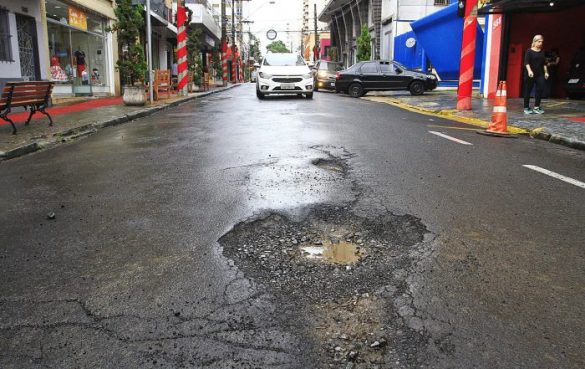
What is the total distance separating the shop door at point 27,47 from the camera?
1477 centimetres

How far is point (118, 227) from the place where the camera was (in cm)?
392

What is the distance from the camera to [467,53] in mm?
13641

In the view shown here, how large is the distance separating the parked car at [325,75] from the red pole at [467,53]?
14.5m

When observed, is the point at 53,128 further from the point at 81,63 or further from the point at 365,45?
the point at 365,45

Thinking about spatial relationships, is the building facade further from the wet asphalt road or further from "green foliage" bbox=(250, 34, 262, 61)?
A: "green foliage" bbox=(250, 34, 262, 61)

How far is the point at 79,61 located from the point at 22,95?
1181 centimetres

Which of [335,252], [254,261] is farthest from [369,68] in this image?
[254,261]

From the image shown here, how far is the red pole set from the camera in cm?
1339

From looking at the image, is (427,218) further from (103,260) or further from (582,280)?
(103,260)

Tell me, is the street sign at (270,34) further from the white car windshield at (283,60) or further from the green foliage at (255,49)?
the green foliage at (255,49)

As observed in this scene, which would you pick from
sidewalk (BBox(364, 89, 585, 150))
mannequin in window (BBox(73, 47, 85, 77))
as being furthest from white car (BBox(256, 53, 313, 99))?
mannequin in window (BBox(73, 47, 85, 77))

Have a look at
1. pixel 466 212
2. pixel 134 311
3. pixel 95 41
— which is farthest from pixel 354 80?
pixel 134 311

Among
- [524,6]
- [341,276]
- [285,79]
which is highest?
[524,6]

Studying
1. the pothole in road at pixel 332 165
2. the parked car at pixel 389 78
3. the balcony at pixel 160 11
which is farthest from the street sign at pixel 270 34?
the pothole in road at pixel 332 165
